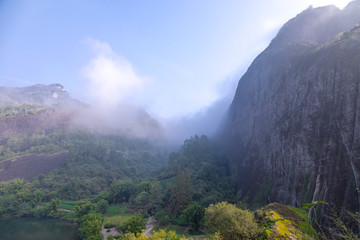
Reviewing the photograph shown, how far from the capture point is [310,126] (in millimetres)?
25469

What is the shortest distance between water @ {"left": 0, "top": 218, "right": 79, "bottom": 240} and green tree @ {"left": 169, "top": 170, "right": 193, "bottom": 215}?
2212 centimetres

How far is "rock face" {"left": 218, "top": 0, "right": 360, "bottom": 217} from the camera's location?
64.9 feet

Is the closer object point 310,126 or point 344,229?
point 344,229

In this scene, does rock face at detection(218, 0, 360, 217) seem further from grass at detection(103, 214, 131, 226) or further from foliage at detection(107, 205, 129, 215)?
foliage at detection(107, 205, 129, 215)

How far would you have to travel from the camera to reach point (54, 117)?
132125mm

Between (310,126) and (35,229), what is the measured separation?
62758 millimetres

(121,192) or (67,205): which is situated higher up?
(121,192)

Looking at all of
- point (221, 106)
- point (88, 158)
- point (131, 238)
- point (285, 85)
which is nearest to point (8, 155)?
point (88, 158)

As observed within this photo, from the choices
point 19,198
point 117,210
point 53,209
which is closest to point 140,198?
point 117,210

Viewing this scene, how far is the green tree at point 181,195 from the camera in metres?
44.5

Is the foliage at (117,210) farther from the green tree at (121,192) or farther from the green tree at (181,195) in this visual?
the green tree at (181,195)

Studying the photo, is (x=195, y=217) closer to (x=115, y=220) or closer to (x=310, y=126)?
(x=115, y=220)

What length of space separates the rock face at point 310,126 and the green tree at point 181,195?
537 inches

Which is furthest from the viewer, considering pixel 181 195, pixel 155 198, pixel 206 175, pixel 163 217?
pixel 206 175
